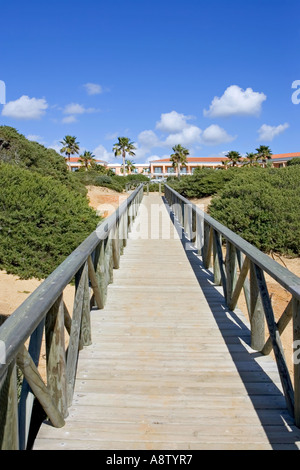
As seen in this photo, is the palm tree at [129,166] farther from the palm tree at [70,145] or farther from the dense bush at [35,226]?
the dense bush at [35,226]

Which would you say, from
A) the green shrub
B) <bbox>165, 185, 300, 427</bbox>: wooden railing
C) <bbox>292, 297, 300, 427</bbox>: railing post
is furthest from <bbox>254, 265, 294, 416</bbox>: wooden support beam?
the green shrub

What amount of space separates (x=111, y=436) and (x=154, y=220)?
11.5 m

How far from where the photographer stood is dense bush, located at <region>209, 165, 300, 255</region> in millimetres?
13609

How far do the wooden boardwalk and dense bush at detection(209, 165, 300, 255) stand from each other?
29.2ft

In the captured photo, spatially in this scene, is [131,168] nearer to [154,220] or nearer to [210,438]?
[154,220]

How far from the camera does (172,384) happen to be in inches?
123

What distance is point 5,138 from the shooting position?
18484 mm

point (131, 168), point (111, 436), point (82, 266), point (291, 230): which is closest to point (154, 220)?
point (291, 230)

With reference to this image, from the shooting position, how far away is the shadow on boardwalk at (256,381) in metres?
2.52

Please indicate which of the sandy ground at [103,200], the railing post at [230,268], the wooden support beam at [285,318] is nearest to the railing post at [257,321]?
the wooden support beam at [285,318]

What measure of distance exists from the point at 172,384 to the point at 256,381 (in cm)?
66

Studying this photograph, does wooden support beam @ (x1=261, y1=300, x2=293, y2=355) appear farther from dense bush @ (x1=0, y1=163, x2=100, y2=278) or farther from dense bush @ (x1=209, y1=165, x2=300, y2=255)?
dense bush @ (x1=209, y1=165, x2=300, y2=255)
